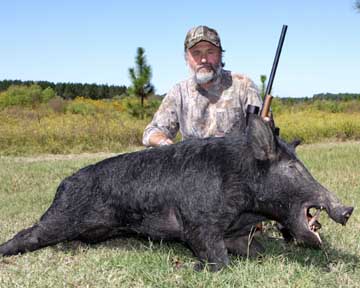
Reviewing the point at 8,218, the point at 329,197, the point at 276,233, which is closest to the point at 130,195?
the point at 329,197

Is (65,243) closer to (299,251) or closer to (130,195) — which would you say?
(130,195)

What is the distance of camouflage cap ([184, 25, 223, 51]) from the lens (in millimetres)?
4738

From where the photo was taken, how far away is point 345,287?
10.7 feet

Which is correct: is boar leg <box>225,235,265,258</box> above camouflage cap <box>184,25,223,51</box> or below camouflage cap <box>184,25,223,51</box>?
below

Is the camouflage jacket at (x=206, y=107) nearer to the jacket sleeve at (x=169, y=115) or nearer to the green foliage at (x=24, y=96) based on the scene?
the jacket sleeve at (x=169, y=115)

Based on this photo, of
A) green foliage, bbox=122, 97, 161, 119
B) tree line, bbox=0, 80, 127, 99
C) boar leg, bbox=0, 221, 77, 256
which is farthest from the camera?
tree line, bbox=0, 80, 127, 99

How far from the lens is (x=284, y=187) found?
3.29 meters

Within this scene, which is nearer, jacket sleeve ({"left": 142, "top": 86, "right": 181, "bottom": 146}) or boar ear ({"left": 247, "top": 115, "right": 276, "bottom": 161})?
boar ear ({"left": 247, "top": 115, "right": 276, "bottom": 161})

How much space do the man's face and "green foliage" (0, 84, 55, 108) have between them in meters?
27.7

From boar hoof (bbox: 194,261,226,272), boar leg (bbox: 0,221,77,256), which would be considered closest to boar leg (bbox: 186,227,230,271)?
boar hoof (bbox: 194,261,226,272)

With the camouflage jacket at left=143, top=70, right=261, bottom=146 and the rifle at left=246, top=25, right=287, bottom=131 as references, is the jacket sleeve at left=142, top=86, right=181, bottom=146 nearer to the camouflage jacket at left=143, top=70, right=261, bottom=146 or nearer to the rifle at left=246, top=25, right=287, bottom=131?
the camouflage jacket at left=143, top=70, right=261, bottom=146

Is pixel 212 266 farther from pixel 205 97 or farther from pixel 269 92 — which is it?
pixel 205 97

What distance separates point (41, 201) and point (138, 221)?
10.2 ft

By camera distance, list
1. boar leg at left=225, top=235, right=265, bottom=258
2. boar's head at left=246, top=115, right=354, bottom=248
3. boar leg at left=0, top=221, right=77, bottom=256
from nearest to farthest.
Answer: boar's head at left=246, top=115, right=354, bottom=248, boar leg at left=225, top=235, right=265, bottom=258, boar leg at left=0, top=221, right=77, bottom=256
